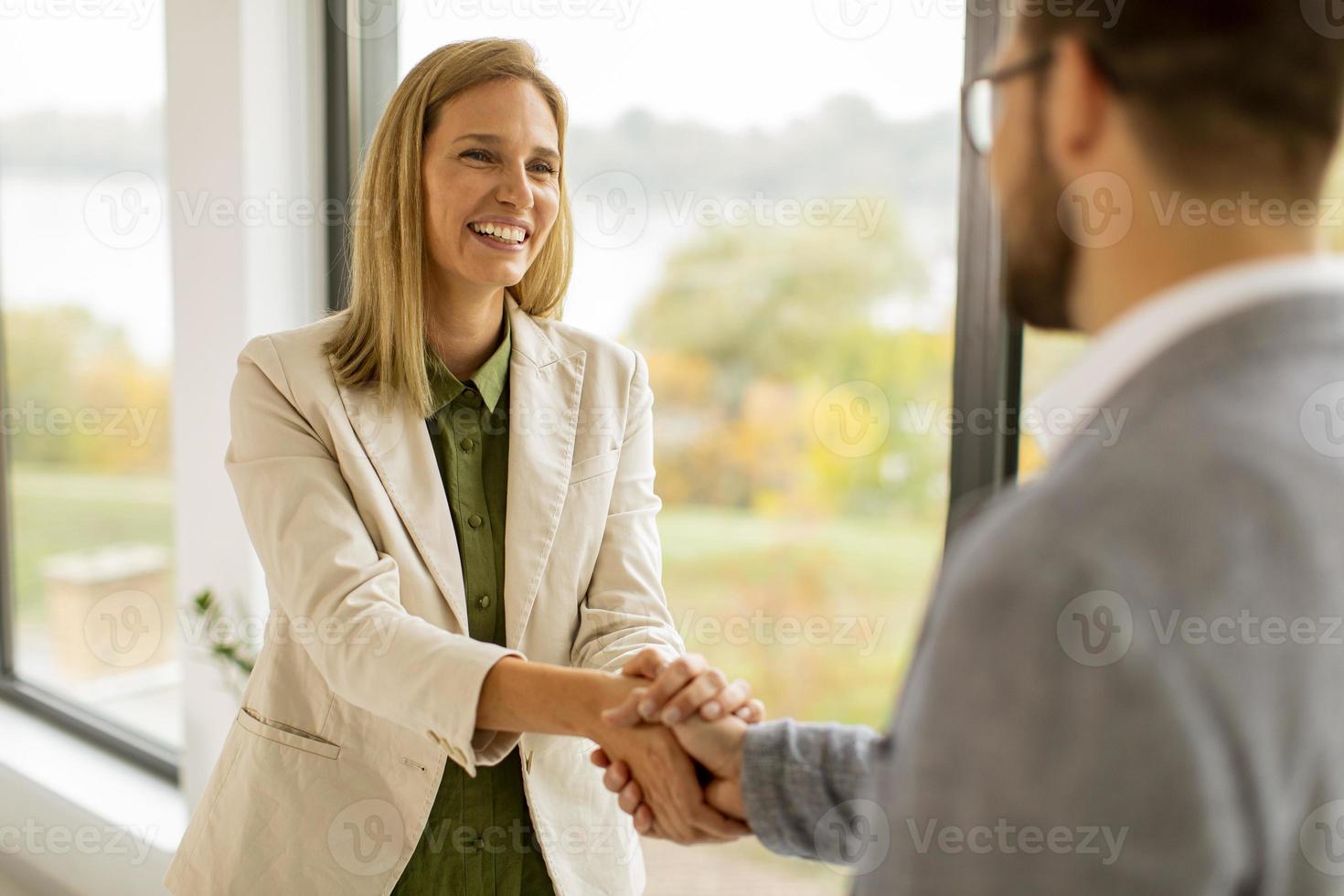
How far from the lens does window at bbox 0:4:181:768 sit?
321 cm

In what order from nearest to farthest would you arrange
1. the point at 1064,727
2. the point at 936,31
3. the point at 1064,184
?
the point at 1064,727, the point at 1064,184, the point at 936,31

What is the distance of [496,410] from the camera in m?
1.71

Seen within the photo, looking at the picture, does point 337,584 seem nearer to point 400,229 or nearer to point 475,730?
point 475,730

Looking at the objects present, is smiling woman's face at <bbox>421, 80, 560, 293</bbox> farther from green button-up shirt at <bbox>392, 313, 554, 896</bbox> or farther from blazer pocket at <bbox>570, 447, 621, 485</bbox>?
blazer pocket at <bbox>570, 447, 621, 485</bbox>

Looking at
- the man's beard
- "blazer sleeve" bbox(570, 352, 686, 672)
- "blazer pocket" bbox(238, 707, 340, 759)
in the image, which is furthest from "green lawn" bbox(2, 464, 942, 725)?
the man's beard

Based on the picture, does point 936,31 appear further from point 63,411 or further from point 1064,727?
point 63,411

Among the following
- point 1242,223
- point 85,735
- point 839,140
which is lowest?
point 85,735

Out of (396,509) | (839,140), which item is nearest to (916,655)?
(396,509)

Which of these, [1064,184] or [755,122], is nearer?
[1064,184]

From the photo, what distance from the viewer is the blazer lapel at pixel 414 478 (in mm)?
1557

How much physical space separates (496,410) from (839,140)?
3.83ft

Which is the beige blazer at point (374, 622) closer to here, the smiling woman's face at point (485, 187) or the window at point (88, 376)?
the smiling woman's face at point (485, 187)

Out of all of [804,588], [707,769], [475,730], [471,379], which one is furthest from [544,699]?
[804,588]

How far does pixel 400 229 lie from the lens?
5.50ft
